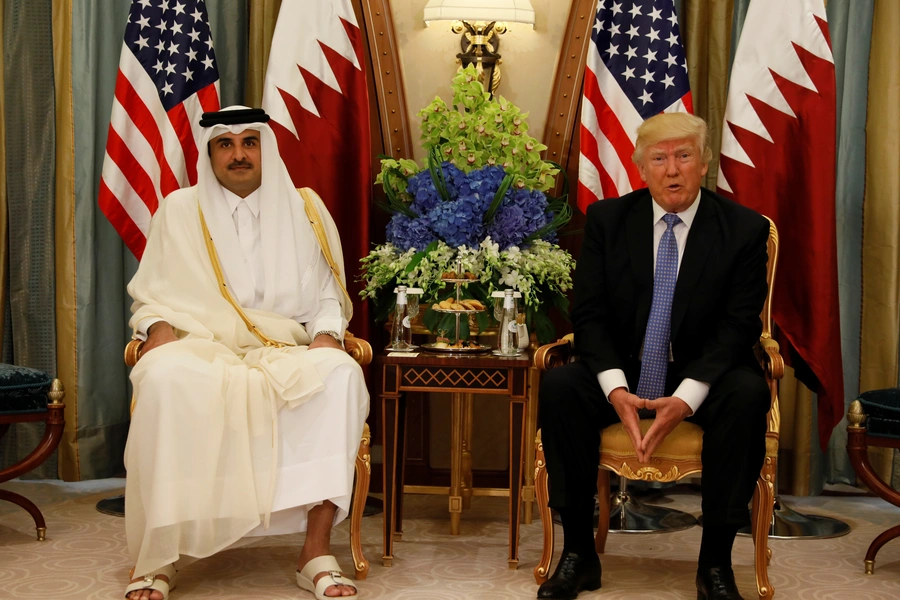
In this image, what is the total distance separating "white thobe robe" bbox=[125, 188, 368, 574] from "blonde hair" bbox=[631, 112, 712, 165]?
1300 millimetres

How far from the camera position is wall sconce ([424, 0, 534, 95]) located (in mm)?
4758

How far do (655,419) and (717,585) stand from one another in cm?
56

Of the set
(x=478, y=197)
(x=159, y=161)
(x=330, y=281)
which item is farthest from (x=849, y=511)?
(x=159, y=161)

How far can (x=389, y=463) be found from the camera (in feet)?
12.9

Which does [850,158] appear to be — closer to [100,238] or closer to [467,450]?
[467,450]

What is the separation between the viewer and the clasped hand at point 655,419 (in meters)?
3.40

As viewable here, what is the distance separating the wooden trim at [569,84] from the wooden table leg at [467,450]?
1.22 metres

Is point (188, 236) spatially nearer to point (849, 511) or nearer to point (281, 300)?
point (281, 300)

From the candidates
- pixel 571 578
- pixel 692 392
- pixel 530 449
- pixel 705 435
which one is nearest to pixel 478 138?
pixel 530 449

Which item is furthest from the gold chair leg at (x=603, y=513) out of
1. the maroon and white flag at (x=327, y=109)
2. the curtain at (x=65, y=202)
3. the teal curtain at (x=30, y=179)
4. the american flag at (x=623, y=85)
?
the teal curtain at (x=30, y=179)

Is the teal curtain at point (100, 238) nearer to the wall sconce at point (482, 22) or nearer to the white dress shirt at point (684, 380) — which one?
the wall sconce at point (482, 22)

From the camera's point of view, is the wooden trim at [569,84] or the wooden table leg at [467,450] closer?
the wooden table leg at [467,450]

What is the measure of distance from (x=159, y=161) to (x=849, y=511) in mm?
3465

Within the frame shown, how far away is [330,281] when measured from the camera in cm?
418
